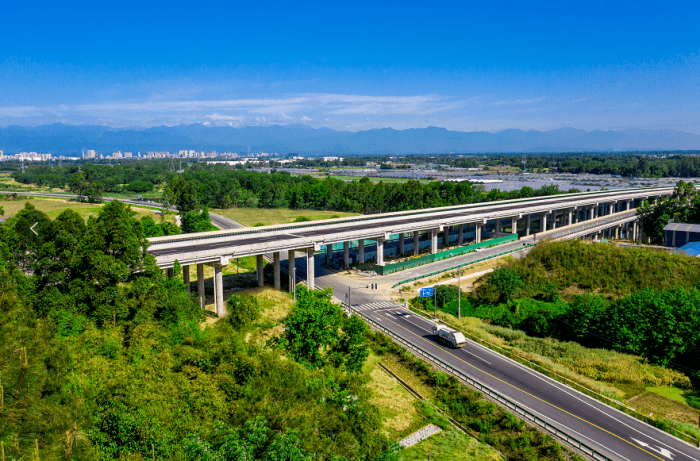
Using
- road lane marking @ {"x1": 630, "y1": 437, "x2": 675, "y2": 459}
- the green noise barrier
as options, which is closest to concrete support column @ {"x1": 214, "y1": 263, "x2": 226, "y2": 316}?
the green noise barrier

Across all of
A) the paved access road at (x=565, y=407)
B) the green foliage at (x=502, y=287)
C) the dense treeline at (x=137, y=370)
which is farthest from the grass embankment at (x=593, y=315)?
the dense treeline at (x=137, y=370)

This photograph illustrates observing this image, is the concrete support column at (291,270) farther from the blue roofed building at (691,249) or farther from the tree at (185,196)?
the blue roofed building at (691,249)

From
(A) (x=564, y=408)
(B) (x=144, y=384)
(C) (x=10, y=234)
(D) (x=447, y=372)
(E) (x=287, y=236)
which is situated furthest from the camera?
(E) (x=287, y=236)

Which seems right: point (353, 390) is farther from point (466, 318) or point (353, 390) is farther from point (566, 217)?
point (566, 217)

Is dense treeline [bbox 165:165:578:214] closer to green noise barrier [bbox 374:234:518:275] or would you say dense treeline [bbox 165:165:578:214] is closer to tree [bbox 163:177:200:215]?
→ tree [bbox 163:177:200:215]

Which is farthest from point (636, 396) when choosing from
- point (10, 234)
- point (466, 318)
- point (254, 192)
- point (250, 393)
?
point (254, 192)

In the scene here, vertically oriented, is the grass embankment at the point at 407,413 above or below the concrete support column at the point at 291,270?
below
